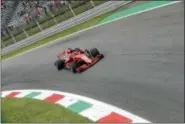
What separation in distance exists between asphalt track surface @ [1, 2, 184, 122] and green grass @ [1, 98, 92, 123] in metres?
0.97

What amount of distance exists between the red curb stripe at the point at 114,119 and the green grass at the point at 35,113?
367 mm

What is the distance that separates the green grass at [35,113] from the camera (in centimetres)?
1043

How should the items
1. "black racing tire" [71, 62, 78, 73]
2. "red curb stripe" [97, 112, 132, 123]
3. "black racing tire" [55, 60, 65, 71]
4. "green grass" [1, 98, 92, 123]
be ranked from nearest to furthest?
"red curb stripe" [97, 112, 132, 123], "green grass" [1, 98, 92, 123], "black racing tire" [71, 62, 78, 73], "black racing tire" [55, 60, 65, 71]

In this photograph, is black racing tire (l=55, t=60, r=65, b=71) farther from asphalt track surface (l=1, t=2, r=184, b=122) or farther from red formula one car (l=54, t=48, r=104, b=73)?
red formula one car (l=54, t=48, r=104, b=73)

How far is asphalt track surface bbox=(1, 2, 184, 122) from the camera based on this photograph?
944 cm

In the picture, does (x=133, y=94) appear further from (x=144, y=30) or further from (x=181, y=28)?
(x=144, y=30)

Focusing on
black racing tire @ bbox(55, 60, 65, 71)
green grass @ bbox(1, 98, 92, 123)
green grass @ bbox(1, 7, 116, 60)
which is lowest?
green grass @ bbox(1, 7, 116, 60)

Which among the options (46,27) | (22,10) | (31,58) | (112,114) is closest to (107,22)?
(31,58)

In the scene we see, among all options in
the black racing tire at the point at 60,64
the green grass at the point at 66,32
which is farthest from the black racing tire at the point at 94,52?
the green grass at the point at 66,32

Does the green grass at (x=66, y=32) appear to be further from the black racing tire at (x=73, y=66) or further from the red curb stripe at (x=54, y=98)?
the red curb stripe at (x=54, y=98)

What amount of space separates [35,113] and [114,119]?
3186mm

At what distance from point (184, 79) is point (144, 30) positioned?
540 centimetres

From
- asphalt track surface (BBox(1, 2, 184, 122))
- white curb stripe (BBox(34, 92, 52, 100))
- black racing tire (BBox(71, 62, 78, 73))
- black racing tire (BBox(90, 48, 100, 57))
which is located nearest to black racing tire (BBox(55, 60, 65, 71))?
asphalt track surface (BBox(1, 2, 184, 122))

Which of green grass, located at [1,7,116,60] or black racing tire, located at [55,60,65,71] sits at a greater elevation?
black racing tire, located at [55,60,65,71]
